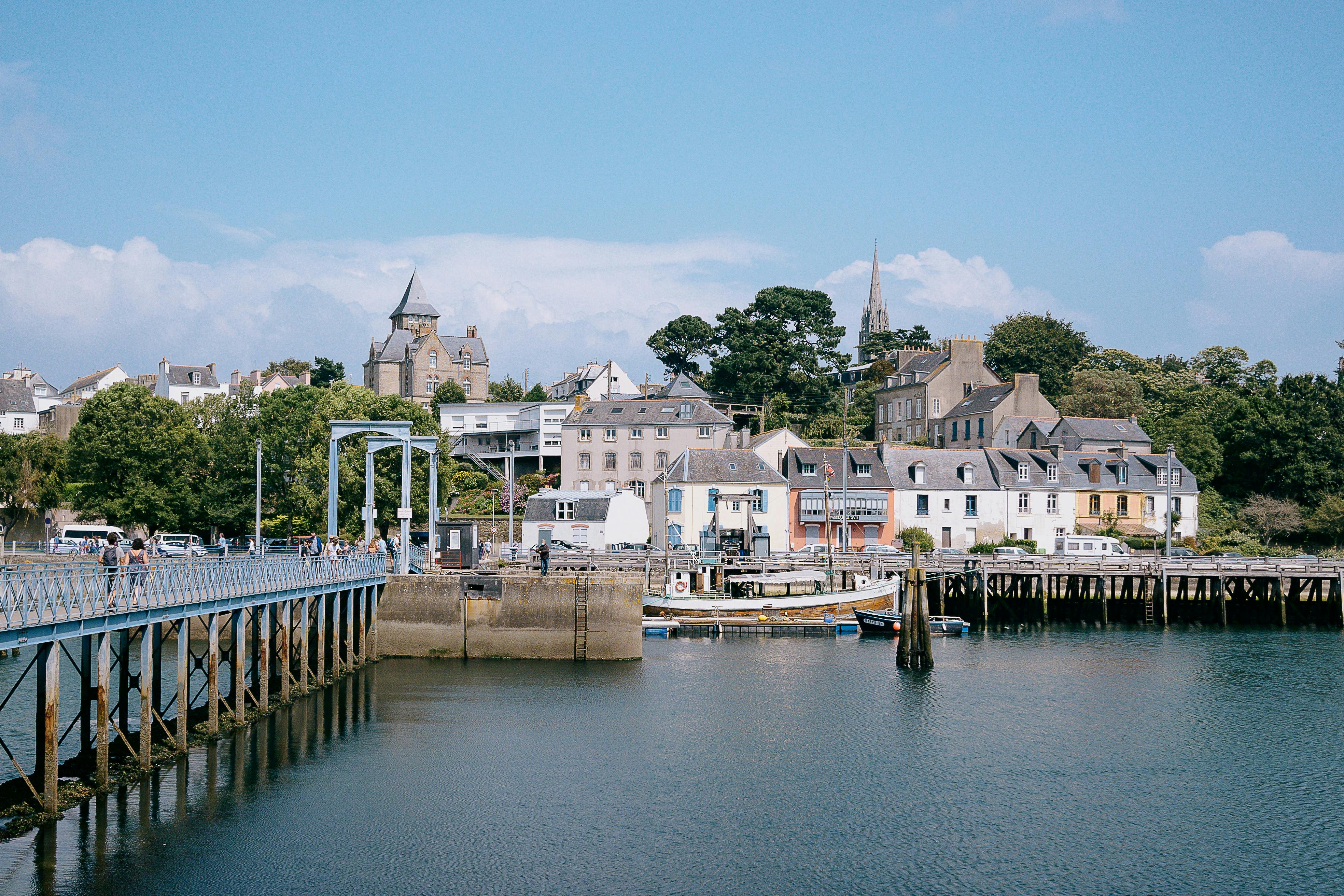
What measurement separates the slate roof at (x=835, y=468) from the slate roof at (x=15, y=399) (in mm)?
83359

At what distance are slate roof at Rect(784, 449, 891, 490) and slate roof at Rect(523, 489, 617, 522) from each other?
42.8 feet

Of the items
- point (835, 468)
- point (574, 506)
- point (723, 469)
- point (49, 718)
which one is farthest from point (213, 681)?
point (835, 468)

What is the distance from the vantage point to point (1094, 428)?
275ft

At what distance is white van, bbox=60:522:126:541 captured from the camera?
6700 centimetres

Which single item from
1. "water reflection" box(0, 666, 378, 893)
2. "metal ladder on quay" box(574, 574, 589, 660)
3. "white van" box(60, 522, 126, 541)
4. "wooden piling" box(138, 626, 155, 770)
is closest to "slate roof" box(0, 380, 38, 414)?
"white van" box(60, 522, 126, 541)

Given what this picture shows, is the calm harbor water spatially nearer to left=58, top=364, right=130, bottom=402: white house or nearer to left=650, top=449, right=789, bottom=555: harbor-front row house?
left=650, top=449, right=789, bottom=555: harbor-front row house

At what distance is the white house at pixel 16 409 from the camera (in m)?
118

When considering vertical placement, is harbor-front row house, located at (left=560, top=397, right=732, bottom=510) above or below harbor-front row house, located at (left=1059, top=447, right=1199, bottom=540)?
above

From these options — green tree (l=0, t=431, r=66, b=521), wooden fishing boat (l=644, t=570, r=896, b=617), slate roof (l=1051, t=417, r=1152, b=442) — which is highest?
slate roof (l=1051, t=417, r=1152, b=442)

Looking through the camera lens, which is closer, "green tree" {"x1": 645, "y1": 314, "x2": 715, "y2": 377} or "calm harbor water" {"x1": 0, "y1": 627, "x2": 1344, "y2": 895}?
"calm harbor water" {"x1": 0, "y1": 627, "x2": 1344, "y2": 895}

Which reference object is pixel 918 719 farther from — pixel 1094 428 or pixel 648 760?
pixel 1094 428

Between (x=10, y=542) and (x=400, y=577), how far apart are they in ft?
135

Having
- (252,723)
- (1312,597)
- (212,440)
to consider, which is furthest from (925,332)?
(252,723)

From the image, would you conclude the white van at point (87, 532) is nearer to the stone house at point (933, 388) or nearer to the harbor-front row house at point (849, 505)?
the harbor-front row house at point (849, 505)
